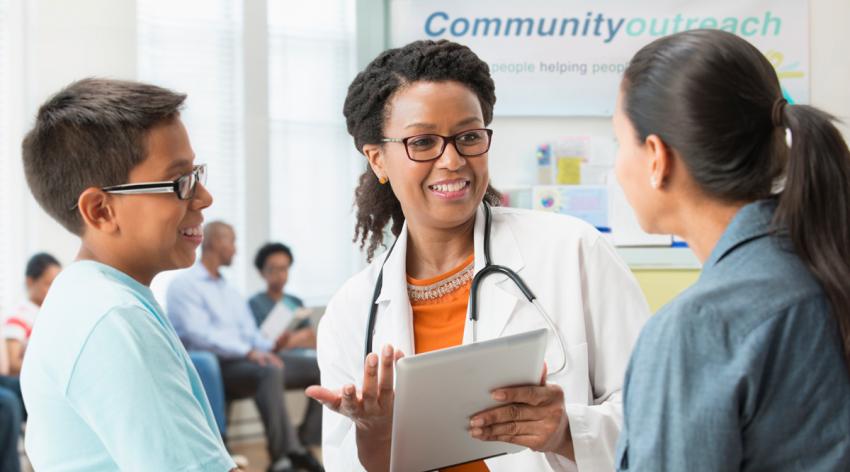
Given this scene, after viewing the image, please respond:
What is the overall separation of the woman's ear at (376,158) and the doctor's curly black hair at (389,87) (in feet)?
0.05

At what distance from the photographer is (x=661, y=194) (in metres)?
1.11

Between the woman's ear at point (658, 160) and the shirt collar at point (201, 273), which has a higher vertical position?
the woman's ear at point (658, 160)

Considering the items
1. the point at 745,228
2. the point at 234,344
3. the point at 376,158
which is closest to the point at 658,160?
the point at 745,228

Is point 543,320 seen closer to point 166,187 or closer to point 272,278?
point 166,187

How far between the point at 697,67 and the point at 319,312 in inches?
176

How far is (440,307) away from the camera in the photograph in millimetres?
1795

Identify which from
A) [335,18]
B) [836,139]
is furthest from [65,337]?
[335,18]

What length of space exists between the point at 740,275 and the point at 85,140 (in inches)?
38.6

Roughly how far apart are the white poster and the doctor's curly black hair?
1.98 m

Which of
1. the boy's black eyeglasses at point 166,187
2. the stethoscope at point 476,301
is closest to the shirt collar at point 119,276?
the boy's black eyeglasses at point 166,187

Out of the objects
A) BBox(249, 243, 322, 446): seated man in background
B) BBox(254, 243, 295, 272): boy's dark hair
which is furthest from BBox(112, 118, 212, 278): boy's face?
BBox(254, 243, 295, 272): boy's dark hair

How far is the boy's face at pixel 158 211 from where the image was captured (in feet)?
4.29

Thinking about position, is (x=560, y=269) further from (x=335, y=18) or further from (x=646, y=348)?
(x=335, y=18)

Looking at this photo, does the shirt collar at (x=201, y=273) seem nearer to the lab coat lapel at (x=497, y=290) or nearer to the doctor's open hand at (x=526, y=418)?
the lab coat lapel at (x=497, y=290)
